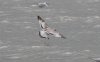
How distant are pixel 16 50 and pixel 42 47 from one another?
1.19ft

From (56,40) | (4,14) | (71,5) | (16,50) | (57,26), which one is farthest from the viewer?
(71,5)

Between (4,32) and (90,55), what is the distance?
177cm

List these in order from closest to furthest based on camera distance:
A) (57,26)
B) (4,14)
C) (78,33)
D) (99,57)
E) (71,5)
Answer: (99,57) < (78,33) < (57,26) < (4,14) < (71,5)

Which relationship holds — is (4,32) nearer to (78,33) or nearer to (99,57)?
(78,33)

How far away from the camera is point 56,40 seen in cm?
663

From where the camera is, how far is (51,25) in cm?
759

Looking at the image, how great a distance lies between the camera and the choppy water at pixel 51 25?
6000mm

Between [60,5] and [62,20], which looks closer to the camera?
[62,20]

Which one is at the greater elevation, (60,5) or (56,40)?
(60,5)

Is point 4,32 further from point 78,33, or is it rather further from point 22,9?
point 22,9

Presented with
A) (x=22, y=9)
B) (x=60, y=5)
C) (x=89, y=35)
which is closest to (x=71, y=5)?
(x=60, y=5)

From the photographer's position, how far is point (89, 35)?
6.98 meters

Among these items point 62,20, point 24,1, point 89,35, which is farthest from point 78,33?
point 24,1

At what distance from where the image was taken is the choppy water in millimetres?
6000
